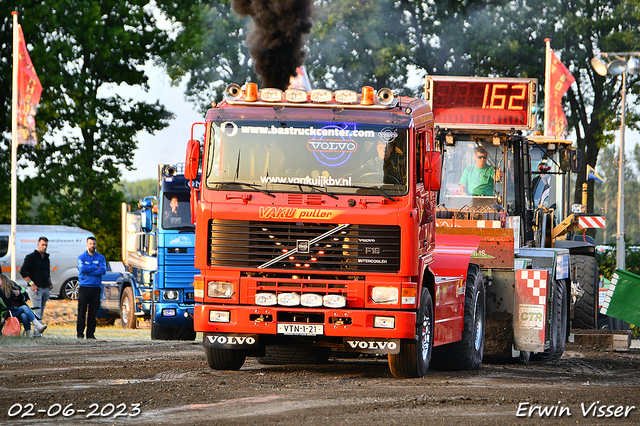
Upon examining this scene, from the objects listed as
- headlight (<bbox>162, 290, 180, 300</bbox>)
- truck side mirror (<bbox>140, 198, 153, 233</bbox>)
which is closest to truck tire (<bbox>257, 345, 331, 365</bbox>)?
headlight (<bbox>162, 290, 180, 300</bbox>)

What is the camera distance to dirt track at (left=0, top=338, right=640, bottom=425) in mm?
8477

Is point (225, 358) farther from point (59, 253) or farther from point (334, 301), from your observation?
point (59, 253)

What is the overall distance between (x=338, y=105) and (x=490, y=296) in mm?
4307

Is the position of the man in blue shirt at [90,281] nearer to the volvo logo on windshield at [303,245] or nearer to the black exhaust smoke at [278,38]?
the black exhaust smoke at [278,38]

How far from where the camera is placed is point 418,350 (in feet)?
37.1

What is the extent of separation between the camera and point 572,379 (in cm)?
1212

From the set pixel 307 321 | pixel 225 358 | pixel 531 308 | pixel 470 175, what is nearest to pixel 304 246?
pixel 307 321

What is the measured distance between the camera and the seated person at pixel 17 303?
1738 cm

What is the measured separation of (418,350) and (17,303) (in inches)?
361

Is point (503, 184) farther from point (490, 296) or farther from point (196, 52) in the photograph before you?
point (196, 52)

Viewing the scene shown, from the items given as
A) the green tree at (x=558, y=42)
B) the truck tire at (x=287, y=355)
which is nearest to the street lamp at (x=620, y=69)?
the green tree at (x=558, y=42)

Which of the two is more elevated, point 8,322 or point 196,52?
point 196,52

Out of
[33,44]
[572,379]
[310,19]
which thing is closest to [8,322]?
[310,19]

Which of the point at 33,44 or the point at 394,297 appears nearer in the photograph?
the point at 394,297
